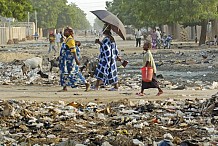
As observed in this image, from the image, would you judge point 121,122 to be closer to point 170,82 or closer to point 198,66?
point 170,82

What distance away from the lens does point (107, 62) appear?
12672 millimetres

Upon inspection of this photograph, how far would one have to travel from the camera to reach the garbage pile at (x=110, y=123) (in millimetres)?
7148

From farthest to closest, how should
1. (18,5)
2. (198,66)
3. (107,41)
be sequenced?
(18,5)
(198,66)
(107,41)

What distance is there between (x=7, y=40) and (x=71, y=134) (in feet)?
178

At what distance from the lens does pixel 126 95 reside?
11867 mm

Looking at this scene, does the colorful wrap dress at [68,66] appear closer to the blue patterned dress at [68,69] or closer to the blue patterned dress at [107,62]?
the blue patterned dress at [68,69]

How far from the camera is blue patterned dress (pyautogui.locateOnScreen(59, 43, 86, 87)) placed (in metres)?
12.5

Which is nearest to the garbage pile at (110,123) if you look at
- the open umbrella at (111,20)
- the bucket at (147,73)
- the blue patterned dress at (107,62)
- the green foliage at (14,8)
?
the bucket at (147,73)

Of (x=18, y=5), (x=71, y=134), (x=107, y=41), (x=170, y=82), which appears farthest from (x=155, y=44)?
(x=71, y=134)

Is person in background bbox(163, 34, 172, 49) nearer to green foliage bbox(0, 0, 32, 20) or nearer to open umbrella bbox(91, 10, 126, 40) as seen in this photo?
green foliage bbox(0, 0, 32, 20)

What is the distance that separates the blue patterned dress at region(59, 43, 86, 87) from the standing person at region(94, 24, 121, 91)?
0.50 meters

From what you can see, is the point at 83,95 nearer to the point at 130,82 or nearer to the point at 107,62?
the point at 107,62

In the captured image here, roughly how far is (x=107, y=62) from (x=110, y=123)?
4.40 meters

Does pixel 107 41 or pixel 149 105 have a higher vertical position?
pixel 107 41
